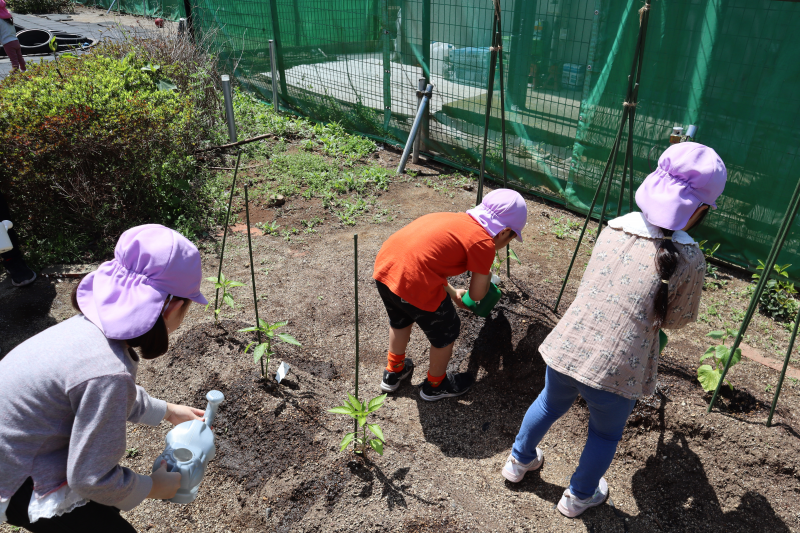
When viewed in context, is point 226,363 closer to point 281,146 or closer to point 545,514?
point 545,514

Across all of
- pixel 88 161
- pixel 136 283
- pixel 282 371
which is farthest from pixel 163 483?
pixel 88 161

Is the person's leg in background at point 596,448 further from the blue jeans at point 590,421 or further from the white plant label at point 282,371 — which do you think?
the white plant label at point 282,371

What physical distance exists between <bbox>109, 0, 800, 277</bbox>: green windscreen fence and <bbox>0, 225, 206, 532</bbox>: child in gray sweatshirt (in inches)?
152

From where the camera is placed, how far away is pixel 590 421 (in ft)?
6.35

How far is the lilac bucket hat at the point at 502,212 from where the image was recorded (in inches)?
91.7

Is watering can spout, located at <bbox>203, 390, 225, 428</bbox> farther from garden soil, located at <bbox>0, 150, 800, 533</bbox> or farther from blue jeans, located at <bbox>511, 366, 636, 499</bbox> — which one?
blue jeans, located at <bbox>511, 366, 636, 499</bbox>

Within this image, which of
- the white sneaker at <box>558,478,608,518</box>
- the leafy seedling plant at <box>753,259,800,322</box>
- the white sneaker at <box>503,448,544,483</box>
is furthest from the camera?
the leafy seedling plant at <box>753,259,800,322</box>

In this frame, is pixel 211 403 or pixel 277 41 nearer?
pixel 211 403

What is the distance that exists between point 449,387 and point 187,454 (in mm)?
1468

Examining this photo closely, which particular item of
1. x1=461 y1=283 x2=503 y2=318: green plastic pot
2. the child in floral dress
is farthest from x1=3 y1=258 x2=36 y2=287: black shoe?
the child in floral dress

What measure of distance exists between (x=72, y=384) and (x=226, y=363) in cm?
161

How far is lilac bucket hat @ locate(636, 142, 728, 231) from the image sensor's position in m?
1.65

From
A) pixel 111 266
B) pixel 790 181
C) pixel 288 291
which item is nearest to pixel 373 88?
pixel 288 291

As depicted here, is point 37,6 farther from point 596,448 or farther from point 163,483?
point 596,448
